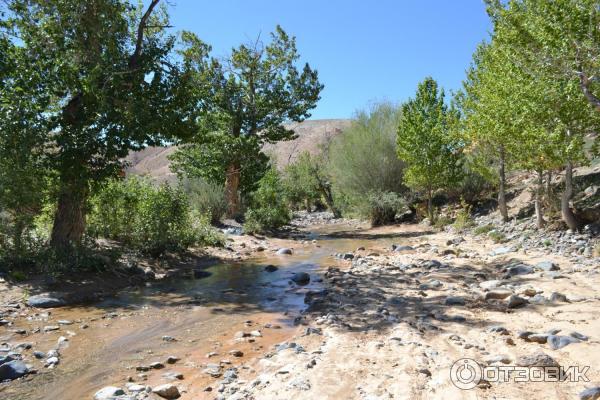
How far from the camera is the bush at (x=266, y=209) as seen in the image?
20.2 meters

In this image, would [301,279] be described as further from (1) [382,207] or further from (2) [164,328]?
(1) [382,207]

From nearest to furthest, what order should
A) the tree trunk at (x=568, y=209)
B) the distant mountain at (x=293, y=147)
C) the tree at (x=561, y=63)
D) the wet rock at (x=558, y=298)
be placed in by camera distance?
the wet rock at (x=558, y=298) → the tree at (x=561, y=63) → the tree trunk at (x=568, y=209) → the distant mountain at (x=293, y=147)

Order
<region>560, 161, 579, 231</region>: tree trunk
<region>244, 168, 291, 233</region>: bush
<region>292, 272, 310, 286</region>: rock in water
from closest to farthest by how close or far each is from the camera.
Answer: <region>292, 272, 310, 286</region>: rock in water → <region>560, 161, 579, 231</region>: tree trunk → <region>244, 168, 291, 233</region>: bush

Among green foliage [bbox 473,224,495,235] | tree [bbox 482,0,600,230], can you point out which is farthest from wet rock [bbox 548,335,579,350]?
green foliage [bbox 473,224,495,235]

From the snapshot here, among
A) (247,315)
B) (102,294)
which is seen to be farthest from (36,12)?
(247,315)

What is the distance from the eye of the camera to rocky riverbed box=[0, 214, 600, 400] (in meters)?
4.33

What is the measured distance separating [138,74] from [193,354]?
24.7 feet

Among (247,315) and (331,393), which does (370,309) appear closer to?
(247,315)

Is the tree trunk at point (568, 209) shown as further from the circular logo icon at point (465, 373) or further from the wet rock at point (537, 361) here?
the circular logo icon at point (465, 373)

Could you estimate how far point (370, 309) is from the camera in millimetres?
7227

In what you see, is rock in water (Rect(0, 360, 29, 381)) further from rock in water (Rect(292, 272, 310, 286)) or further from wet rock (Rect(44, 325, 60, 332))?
rock in water (Rect(292, 272, 310, 286))

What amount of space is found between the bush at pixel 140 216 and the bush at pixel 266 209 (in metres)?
6.44

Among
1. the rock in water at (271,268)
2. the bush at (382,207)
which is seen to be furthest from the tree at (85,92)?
the bush at (382,207)

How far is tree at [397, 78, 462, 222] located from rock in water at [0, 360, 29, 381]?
19.7 meters
